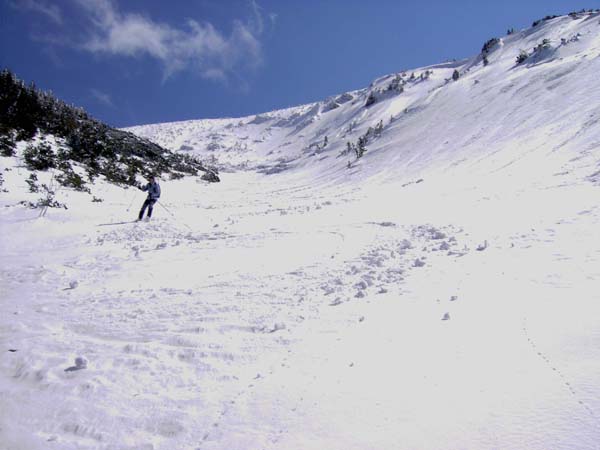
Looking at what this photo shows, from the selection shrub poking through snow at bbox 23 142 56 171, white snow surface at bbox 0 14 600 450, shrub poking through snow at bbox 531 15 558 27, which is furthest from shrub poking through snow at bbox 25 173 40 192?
shrub poking through snow at bbox 531 15 558 27

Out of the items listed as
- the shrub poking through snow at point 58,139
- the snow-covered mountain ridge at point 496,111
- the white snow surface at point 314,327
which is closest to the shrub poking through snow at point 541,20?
the snow-covered mountain ridge at point 496,111

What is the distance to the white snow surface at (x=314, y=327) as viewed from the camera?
344 centimetres

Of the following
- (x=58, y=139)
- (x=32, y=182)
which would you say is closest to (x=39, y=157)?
(x=32, y=182)

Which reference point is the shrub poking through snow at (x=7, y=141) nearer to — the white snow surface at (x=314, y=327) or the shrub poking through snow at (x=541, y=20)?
the white snow surface at (x=314, y=327)

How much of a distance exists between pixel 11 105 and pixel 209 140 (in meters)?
92.1

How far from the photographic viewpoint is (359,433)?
332 centimetres

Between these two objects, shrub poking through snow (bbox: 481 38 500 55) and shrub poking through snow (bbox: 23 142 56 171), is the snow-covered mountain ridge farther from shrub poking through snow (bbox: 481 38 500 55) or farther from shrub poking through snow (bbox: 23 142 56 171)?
shrub poking through snow (bbox: 23 142 56 171)

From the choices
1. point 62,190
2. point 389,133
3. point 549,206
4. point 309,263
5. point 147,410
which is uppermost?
point 389,133

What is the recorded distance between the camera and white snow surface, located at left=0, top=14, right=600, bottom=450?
3.44 meters

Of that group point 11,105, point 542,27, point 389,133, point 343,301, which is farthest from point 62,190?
point 542,27

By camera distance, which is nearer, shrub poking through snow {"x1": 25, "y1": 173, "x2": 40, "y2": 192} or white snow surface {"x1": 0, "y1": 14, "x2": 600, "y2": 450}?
white snow surface {"x1": 0, "y1": 14, "x2": 600, "y2": 450}

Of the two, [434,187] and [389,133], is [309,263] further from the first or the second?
[389,133]

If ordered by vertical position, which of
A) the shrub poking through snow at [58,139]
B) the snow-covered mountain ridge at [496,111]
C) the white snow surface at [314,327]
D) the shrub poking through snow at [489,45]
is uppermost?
the shrub poking through snow at [489,45]

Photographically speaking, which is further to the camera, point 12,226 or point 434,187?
point 434,187
